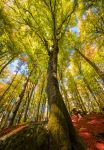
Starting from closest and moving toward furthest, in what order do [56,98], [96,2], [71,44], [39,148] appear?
[39,148] → [56,98] → [96,2] → [71,44]

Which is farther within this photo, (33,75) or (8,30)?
(33,75)

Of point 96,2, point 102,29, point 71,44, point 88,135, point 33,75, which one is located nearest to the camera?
point 88,135

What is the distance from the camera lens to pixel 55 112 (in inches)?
183

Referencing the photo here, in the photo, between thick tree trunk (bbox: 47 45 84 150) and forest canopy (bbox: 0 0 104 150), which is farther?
forest canopy (bbox: 0 0 104 150)

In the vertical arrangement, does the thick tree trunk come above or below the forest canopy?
below

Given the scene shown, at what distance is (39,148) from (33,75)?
1432cm

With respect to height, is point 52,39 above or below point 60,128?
above

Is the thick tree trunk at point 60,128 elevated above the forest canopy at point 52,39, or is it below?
below

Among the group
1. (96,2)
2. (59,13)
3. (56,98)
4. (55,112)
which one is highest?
(96,2)

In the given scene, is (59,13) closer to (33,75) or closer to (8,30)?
(8,30)

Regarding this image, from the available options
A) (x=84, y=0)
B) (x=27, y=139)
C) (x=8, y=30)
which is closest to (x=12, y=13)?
(x=8, y=30)

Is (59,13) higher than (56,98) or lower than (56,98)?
higher

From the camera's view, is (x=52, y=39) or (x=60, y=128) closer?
(x=60, y=128)

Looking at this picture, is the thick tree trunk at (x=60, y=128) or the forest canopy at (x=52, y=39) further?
the forest canopy at (x=52, y=39)
